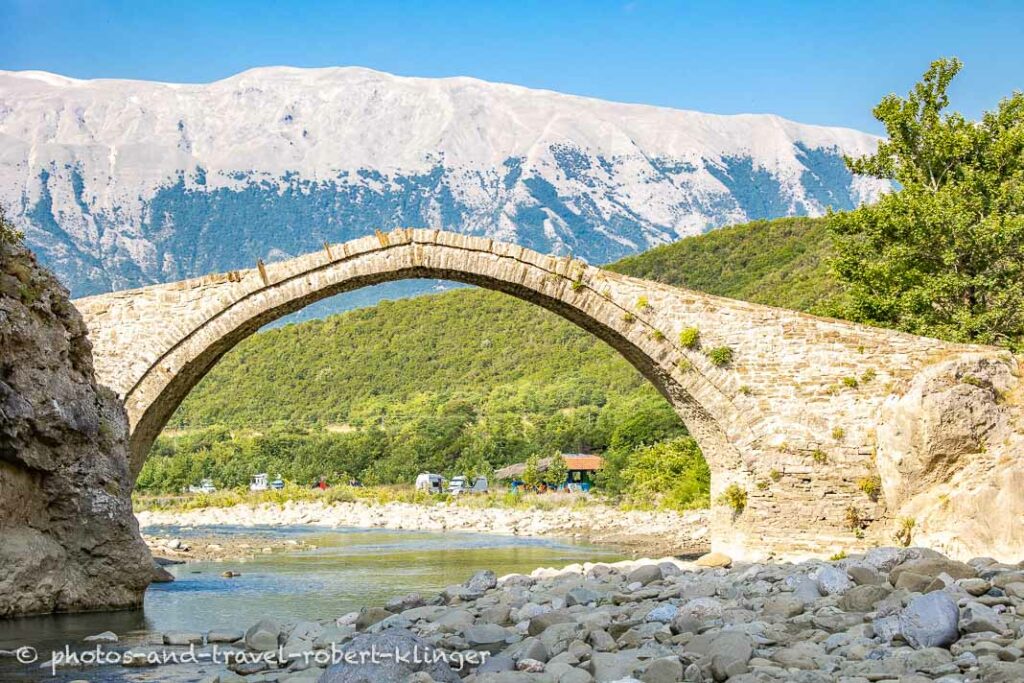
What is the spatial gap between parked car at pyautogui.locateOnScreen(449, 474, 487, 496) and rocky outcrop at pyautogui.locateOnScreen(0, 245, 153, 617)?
2540cm

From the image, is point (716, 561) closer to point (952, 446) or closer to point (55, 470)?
point (952, 446)

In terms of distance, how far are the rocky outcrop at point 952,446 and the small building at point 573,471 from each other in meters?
23.8

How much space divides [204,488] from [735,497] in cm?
3255

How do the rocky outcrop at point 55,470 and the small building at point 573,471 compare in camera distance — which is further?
the small building at point 573,471

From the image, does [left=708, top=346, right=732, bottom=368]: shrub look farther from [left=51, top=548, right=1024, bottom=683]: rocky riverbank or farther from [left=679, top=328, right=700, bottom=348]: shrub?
[left=51, top=548, right=1024, bottom=683]: rocky riverbank

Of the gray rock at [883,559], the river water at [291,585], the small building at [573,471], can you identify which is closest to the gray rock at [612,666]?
the river water at [291,585]

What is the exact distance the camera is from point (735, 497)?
39.9ft

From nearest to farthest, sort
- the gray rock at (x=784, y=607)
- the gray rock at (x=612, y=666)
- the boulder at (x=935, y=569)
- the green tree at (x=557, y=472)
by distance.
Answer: the gray rock at (x=612, y=666) → the gray rock at (x=784, y=607) → the boulder at (x=935, y=569) → the green tree at (x=557, y=472)

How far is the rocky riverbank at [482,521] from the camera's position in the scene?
64.2 feet

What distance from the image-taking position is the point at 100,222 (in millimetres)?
192500

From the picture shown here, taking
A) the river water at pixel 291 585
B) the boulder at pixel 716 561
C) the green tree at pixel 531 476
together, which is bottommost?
the river water at pixel 291 585

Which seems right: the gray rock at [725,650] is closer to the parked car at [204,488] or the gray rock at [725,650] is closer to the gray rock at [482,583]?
the gray rock at [482,583]

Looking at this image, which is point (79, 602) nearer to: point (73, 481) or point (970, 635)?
point (73, 481)

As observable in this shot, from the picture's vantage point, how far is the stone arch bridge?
458 inches
